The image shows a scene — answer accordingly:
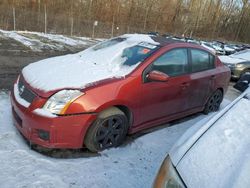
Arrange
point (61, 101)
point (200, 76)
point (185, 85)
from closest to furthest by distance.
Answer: point (61, 101), point (185, 85), point (200, 76)

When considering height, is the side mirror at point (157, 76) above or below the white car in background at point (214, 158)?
below

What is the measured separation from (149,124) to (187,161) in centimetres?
262

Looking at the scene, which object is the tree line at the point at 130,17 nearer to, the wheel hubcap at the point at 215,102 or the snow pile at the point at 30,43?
the snow pile at the point at 30,43

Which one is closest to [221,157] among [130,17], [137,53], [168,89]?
[168,89]

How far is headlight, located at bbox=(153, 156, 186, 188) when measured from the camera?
188 centimetres

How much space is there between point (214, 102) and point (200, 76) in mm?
1147

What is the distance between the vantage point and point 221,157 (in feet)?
6.35

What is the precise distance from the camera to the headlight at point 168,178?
6.16 feet

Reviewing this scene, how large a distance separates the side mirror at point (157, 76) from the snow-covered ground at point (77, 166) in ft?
3.17

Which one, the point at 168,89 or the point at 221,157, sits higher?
the point at 221,157

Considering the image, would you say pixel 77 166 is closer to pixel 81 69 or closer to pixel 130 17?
pixel 81 69

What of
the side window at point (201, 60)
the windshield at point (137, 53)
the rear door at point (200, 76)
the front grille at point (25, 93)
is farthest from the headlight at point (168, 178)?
the side window at point (201, 60)

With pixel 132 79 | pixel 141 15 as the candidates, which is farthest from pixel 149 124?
pixel 141 15

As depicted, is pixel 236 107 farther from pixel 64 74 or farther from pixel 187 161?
pixel 64 74
